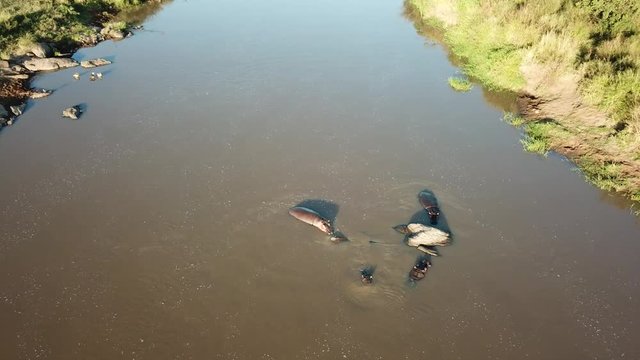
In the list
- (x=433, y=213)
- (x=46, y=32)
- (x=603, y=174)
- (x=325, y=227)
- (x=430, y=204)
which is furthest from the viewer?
(x=46, y=32)

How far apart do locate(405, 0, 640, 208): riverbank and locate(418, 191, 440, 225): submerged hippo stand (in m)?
4.17

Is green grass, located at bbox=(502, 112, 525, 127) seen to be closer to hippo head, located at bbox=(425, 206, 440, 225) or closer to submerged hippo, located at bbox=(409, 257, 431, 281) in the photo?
hippo head, located at bbox=(425, 206, 440, 225)

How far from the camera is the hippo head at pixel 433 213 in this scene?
10.0 m

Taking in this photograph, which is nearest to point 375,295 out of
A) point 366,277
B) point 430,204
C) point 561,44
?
point 366,277

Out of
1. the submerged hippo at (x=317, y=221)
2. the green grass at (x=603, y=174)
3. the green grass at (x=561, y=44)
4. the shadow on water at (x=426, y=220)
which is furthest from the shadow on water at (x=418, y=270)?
the green grass at (x=561, y=44)

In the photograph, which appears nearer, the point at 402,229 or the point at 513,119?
the point at 402,229

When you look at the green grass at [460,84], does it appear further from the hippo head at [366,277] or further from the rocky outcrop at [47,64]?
the rocky outcrop at [47,64]

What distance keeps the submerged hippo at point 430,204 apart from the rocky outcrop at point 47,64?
51.6ft

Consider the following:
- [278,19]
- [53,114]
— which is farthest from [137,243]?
[278,19]

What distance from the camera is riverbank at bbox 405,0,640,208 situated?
1188 centimetres

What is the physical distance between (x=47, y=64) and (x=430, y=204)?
16662mm

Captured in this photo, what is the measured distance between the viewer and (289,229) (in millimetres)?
9906

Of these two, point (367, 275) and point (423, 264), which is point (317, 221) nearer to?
point (367, 275)

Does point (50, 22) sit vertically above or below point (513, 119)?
below
